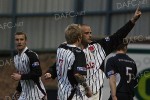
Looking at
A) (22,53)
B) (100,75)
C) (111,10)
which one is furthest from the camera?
(111,10)

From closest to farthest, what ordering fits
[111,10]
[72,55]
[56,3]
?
[72,55] → [111,10] → [56,3]

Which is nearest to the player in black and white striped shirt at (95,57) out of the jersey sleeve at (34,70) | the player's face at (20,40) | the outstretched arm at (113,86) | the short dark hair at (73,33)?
the outstretched arm at (113,86)

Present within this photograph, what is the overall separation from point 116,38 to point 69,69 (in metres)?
1.17

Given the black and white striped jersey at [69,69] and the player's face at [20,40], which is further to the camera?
the player's face at [20,40]

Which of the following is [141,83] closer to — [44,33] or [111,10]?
[111,10]

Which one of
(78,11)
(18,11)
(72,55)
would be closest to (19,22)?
(18,11)

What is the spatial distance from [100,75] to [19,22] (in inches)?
278

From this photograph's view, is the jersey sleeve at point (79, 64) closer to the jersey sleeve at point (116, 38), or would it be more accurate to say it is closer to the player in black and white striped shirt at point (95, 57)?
the jersey sleeve at point (116, 38)

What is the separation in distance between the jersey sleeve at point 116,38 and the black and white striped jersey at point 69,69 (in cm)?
100

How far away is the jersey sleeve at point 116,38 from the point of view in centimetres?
842

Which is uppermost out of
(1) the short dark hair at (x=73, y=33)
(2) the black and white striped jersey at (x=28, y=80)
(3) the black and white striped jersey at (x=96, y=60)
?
(1) the short dark hair at (x=73, y=33)

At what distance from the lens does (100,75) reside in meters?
8.96

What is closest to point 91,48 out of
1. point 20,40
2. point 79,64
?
point 79,64

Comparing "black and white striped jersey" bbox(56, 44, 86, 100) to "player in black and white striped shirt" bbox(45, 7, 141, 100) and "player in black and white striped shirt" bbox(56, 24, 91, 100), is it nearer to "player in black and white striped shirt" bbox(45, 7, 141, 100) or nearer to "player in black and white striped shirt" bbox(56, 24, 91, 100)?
"player in black and white striped shirt" bbox(56, 24, 91, 100)
